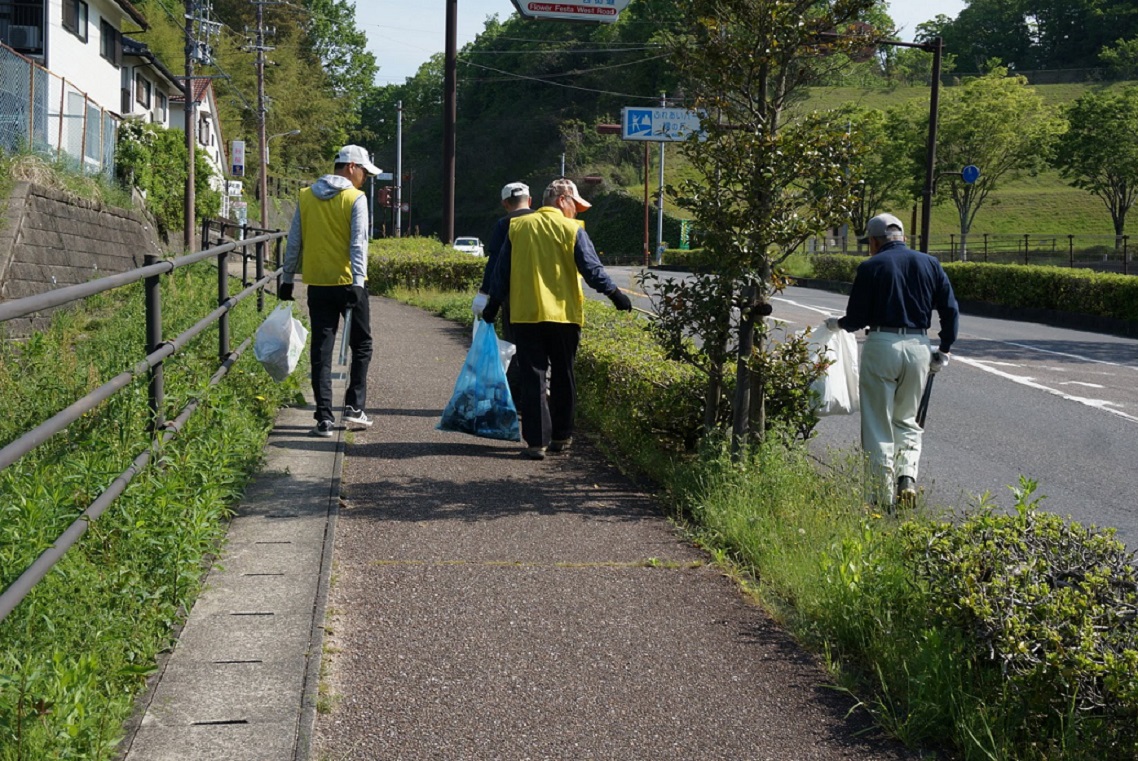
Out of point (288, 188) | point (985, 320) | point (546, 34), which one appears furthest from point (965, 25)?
point (985, 320)

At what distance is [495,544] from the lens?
5.59 metres

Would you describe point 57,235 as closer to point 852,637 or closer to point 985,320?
point 852,637

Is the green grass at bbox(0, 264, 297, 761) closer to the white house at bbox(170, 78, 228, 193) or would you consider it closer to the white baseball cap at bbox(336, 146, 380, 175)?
the white baseball cap at bbox(336, 146, 380, 175)

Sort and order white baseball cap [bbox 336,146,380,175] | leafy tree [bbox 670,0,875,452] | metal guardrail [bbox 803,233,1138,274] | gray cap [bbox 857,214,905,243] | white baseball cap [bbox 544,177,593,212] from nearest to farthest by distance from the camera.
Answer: leafy tree [bbox 670,0,875,452], gray cap [bbox 857,214,905,243], white baseball cap [bbox 336,146,380,175], white baseball cap [bbox 544,177,593,212], metal guardrail [bbox 803,233,1138,274]

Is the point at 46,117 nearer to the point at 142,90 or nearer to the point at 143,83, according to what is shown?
the point at 142,90

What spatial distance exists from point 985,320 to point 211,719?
77.3 feet

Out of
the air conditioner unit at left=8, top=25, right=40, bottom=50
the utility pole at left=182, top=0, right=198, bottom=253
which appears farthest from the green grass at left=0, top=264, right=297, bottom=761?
the air conditioner unit at left=8, top=25, right=40, bottom=50

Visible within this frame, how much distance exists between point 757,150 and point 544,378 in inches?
86.3

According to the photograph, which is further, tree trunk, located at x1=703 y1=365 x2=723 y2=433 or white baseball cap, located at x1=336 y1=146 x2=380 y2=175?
white baseball cap, located at x1=336 y1=146 x2=380 y2=175

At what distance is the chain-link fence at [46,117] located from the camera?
58.1 feet

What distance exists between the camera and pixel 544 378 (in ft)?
25.4

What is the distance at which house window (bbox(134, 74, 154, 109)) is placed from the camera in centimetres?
4883

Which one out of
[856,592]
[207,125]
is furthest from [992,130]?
[856,592]

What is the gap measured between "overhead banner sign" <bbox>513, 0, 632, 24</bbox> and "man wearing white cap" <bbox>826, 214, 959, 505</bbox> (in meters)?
7.77
